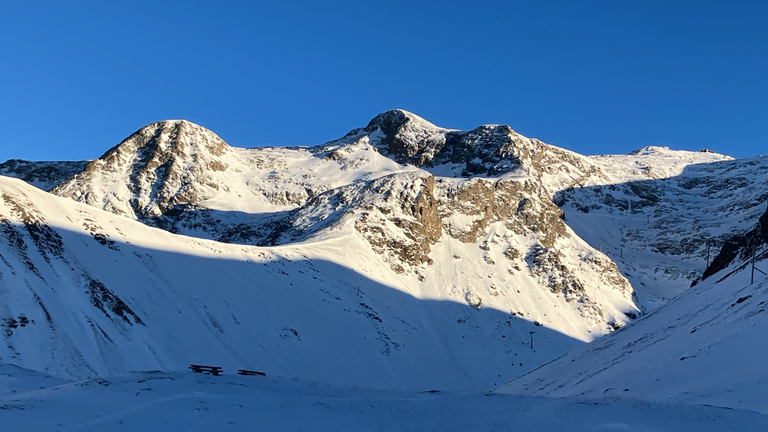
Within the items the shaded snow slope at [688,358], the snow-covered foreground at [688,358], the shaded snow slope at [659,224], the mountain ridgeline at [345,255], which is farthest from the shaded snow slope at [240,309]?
the shaded snow slope at [659,224]

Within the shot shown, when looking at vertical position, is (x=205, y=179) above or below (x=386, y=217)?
above

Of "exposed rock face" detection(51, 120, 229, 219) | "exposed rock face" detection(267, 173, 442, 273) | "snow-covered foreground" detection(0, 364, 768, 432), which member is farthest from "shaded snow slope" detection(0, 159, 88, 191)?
"snow-covered foreground" detection(0, 364, 768, 432)

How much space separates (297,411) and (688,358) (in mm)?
17137

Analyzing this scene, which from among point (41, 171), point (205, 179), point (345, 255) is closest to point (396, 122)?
point (205, 179)

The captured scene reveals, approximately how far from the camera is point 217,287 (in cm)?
6175

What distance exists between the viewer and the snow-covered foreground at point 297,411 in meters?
13.8

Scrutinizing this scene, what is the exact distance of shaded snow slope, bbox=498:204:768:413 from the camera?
19.7m

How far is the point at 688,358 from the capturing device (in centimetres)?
2486

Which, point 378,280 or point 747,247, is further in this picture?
point 378,280

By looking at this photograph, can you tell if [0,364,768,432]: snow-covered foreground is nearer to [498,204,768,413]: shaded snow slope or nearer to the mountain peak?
[498,204,768,413]: shaded snow slope

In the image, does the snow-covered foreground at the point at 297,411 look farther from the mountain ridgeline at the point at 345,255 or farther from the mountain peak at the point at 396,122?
the mountain peak at the point at 396,122

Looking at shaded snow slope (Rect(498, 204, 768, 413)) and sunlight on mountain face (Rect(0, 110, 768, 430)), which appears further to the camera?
sunlight on mountain face (Rect(0, 110, 768, 430))

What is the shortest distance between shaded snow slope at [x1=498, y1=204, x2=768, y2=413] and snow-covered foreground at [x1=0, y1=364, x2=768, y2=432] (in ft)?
12.6

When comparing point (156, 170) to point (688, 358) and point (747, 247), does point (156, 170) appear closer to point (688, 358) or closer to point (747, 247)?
point (747, 247)
